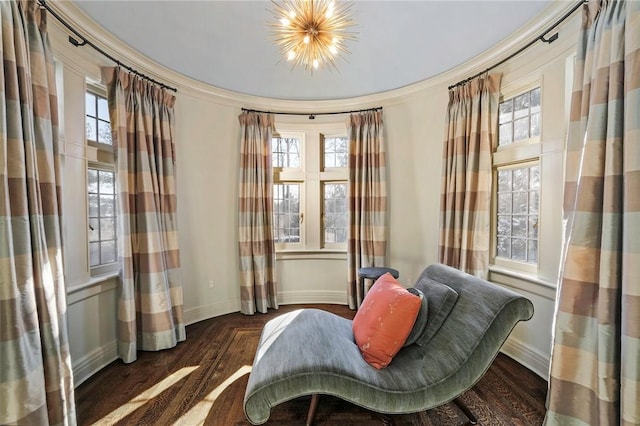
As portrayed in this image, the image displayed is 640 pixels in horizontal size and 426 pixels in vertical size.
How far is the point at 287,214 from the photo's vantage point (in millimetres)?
3662

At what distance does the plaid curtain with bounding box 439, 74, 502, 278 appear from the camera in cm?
238

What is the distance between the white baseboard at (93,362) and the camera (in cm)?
196

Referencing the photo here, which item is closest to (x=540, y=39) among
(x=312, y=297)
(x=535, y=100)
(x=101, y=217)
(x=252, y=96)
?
(x=535, y=100)

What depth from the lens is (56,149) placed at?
1585 millimetres

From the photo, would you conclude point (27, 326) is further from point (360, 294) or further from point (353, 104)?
point (353, 104)

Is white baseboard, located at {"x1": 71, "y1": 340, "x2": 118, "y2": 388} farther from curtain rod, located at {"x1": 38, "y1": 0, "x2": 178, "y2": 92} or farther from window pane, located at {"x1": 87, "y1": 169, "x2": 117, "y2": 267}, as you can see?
curtain rod, located at {"x1": 38, "y1": 0, "x2": 178, "y2": 92}

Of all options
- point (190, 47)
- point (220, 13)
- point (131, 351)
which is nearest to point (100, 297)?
point (131, 351)

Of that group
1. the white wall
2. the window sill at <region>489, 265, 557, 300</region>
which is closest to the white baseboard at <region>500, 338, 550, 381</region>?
the white wall

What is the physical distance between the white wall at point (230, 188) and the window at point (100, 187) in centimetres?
17

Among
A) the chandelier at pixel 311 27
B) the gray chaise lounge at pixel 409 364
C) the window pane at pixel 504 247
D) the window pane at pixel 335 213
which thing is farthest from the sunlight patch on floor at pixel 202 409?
the window pane at pixel 504 247

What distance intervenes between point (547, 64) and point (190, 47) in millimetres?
3053

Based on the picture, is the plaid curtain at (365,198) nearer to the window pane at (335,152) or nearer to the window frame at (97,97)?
the window pane at (335,152)

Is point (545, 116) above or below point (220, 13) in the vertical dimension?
below

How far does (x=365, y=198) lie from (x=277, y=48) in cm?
190
